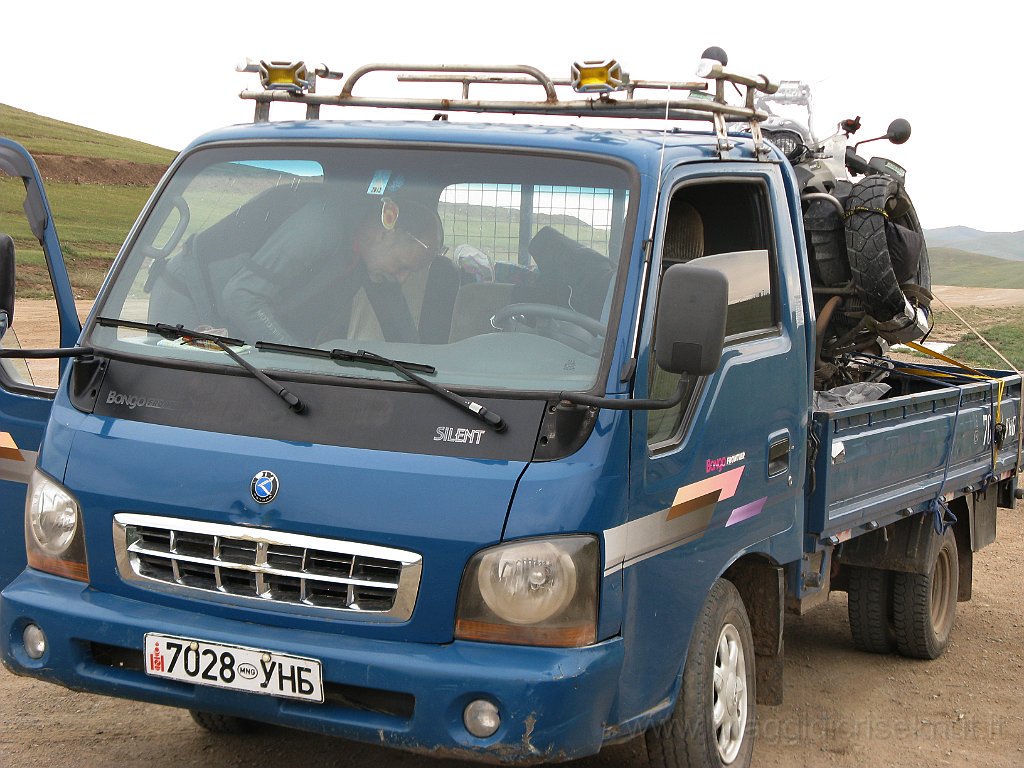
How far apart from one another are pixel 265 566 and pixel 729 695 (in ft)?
5.54

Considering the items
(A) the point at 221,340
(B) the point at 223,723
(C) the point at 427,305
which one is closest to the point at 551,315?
(C) the point at 427,305

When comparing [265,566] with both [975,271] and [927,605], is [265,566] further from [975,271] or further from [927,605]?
[975,271]

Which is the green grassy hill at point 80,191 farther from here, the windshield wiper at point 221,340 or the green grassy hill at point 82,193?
the windshield wiper at point 221,340

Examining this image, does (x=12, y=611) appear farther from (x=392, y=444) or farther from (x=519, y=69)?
(x=519, y=69)

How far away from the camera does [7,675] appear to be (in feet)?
19.5

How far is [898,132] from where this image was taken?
7602mm

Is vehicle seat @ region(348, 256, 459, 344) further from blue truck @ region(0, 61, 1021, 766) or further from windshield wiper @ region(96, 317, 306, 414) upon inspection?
windshield wiper @ region(96, 317, 306, 414)

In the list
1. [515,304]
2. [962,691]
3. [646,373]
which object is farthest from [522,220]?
[962,691]

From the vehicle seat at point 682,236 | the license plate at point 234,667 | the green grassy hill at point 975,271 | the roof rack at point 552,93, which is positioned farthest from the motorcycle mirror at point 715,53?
the green grassy hill at point 975,271

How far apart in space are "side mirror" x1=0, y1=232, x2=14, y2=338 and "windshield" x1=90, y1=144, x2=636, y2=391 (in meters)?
0.48

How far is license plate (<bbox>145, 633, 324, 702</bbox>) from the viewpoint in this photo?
385 centimetres

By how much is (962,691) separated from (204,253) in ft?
13.8

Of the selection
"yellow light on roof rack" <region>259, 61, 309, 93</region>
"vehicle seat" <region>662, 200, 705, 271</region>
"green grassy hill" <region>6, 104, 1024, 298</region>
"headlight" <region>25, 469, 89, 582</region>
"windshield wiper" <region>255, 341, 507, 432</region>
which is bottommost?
"green grassy hill" <region>6, 104, 1024, 298</region>

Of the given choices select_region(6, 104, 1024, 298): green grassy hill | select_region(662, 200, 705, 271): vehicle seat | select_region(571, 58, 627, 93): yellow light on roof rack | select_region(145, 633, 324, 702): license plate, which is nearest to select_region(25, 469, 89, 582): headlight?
select_region(145, 633, 324, 702): license plate
